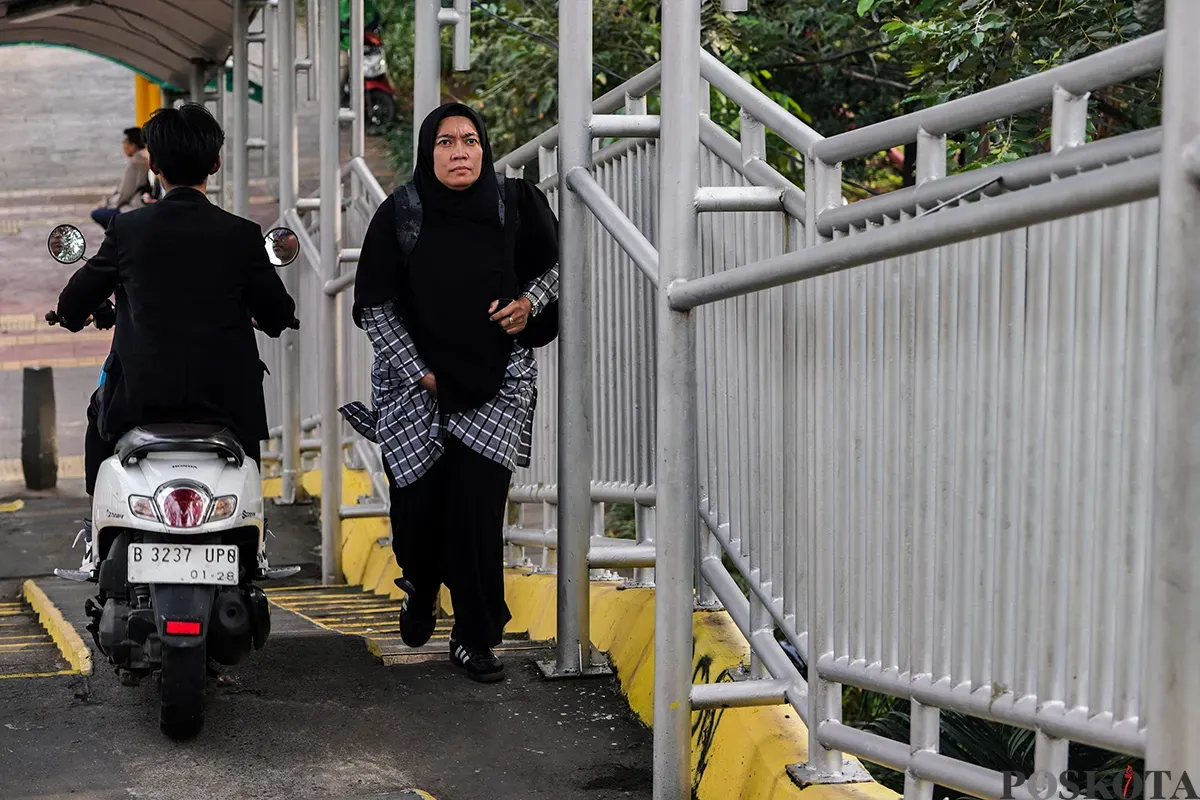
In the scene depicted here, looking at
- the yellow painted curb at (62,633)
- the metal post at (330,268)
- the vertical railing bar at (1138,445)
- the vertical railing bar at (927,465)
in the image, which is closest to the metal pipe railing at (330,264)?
the metal post at (330,268)

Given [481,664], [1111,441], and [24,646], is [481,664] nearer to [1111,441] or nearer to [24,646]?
[24,646]

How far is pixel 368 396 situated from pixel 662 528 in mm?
4164

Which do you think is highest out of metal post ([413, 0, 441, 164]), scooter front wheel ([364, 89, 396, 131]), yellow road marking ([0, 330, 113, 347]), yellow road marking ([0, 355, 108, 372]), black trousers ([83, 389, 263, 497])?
scooter front wheel ([364, 89, 396, 131])

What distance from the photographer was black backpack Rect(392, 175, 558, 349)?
4.74 m

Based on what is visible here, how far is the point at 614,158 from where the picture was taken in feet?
16.3

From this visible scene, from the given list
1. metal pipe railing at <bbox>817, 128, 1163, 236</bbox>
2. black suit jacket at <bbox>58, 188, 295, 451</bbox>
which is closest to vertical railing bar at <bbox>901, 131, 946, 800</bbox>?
metal pipe railing at <bbox>817, 128, 1163, 236</bbox>

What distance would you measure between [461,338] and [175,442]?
85 cm

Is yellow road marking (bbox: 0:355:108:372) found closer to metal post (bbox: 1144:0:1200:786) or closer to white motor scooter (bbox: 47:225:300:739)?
white motor scooter (bbox: 47:225:300:739)

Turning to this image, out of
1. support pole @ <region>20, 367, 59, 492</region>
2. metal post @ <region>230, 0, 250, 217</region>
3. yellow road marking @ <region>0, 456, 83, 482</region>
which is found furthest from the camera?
yellow road marking @ <region>0, 456, 83, 482</region>

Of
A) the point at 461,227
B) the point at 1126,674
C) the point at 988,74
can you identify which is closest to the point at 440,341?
the point at 461,227

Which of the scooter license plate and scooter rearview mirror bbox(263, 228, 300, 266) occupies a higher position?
→ scooter rearview mirror bbox(263, 228, 300, 266)

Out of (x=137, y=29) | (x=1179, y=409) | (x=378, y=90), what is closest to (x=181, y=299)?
(x=1179, y=409)

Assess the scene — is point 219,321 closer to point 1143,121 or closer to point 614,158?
point 614,158

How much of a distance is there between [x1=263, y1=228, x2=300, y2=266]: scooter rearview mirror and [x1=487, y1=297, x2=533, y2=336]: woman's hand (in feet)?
1.96
